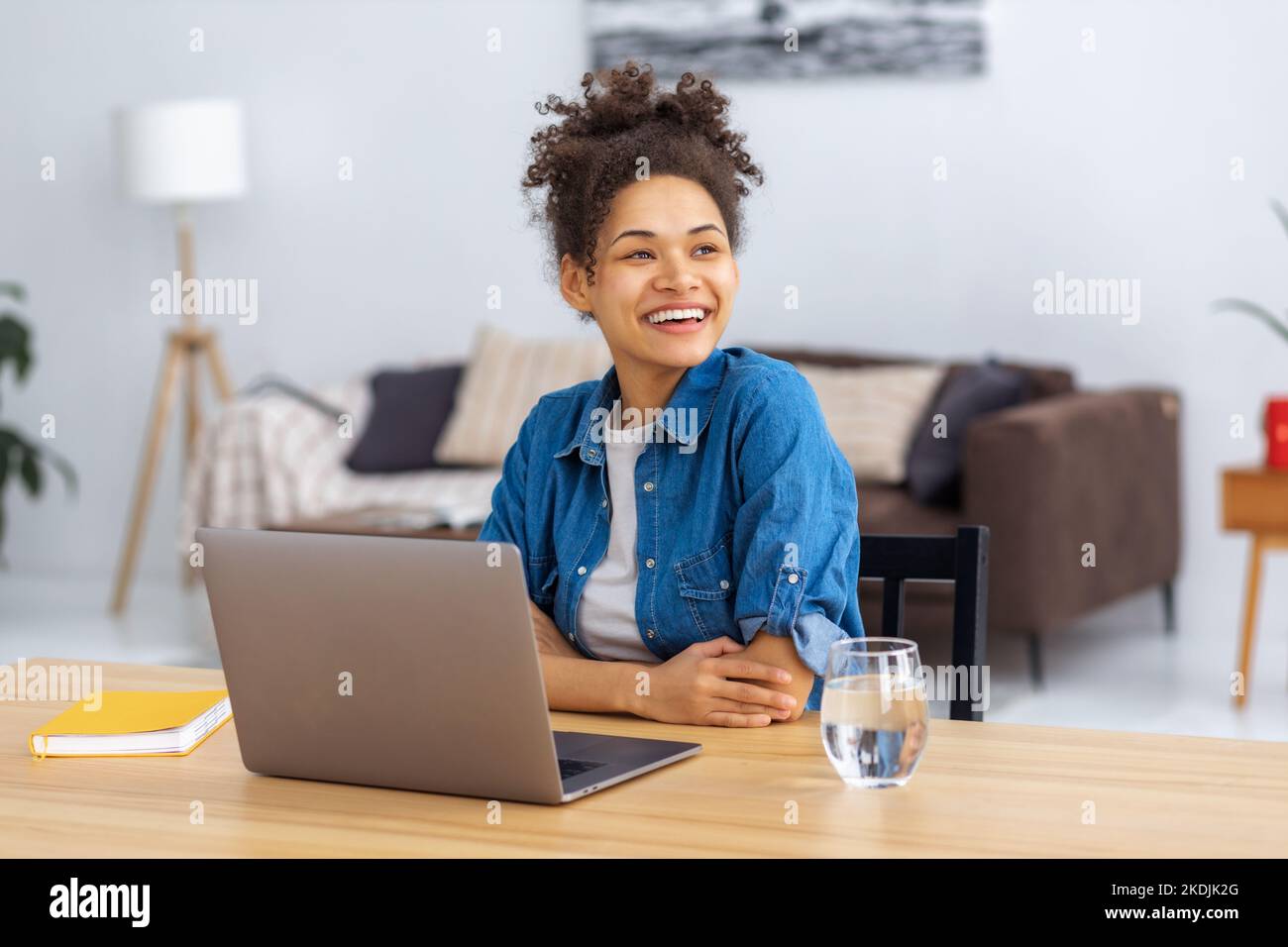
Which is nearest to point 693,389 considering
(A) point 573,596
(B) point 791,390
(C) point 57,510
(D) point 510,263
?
(B) point 791,390

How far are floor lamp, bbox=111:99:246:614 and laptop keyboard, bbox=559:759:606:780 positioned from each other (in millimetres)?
4152

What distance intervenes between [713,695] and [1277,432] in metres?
2.59

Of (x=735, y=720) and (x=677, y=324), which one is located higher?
(x=677, y=324)

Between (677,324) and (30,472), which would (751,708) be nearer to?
(677,324)

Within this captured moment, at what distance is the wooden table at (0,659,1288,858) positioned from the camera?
3.48ft

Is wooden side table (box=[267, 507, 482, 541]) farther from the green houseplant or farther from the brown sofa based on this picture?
the green houseplant

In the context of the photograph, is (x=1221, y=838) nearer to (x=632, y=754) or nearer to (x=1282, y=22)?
(x=632, y=754)

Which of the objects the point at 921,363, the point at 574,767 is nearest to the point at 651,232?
the point at 574,767

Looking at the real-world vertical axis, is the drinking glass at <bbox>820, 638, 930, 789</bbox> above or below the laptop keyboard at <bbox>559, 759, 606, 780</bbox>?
above

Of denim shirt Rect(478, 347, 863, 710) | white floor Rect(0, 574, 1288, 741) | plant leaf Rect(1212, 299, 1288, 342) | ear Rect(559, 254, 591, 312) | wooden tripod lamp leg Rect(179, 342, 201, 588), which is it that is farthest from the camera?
wooden tripod lamp leg Rect(179, 342, 201, 588)

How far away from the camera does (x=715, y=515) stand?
1.55 metres

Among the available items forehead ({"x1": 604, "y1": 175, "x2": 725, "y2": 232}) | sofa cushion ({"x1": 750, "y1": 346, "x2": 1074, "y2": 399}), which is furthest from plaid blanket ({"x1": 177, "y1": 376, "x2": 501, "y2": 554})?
forehead ({"x1": 604, "y1": 175, "x2": 725, "y2": 232})

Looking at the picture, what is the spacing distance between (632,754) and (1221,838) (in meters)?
0.43

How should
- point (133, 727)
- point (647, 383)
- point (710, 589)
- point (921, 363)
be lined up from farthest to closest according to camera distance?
1. point (921, 363)
2. point (647, 383)
3. point (710, 589)
4. point (133, 727)
